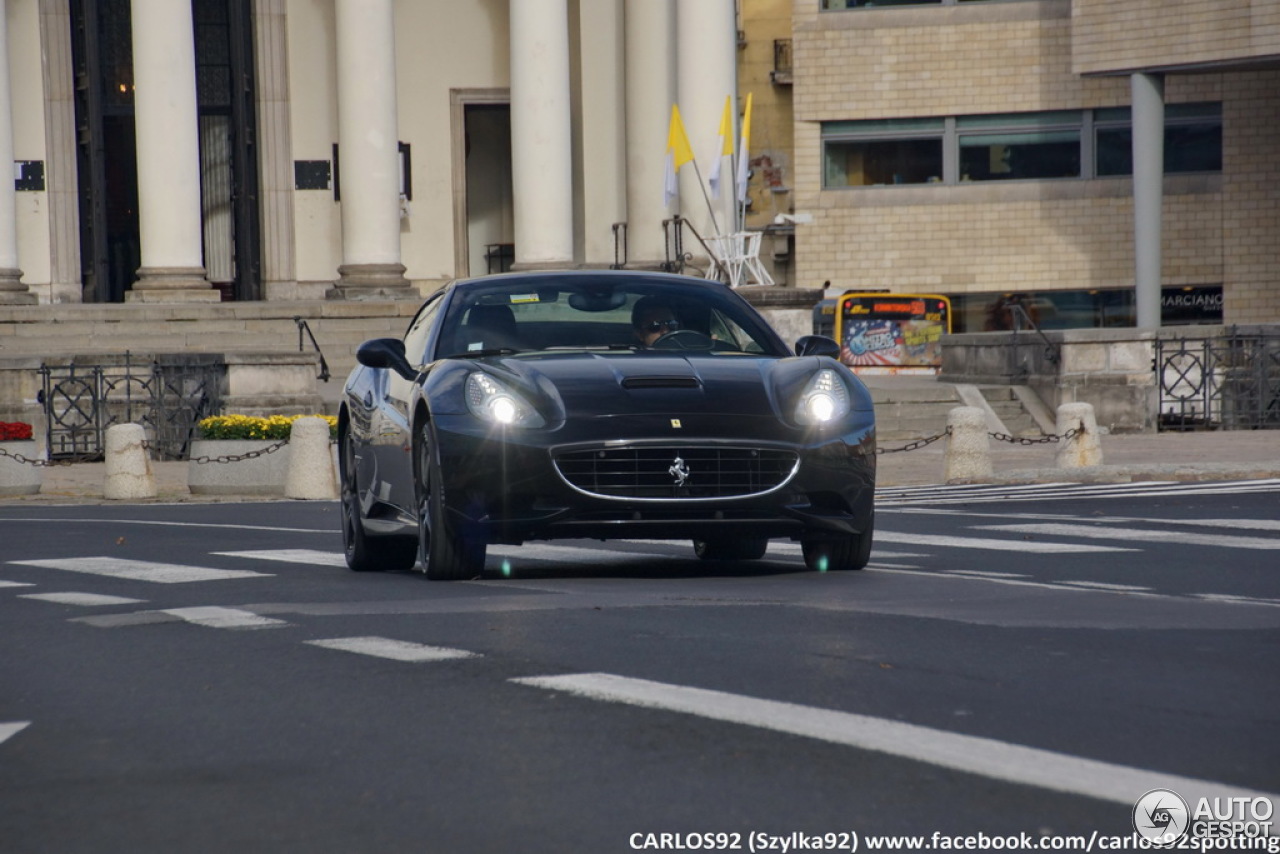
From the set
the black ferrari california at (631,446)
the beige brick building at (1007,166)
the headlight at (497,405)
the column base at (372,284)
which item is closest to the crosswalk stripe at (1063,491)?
the black ferrari california at (631,446)

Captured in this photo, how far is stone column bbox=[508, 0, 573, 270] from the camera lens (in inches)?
1469

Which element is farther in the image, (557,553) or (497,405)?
(557,553)

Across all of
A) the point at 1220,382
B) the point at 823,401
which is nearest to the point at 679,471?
the point at 823,401

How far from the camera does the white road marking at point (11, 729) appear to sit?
616 centimetres

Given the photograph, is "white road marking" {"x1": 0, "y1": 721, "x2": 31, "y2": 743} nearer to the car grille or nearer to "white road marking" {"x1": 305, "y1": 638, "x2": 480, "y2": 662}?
"white road marking" {"x1": 305, "y1": 638, "x2": 480, "y2": 662}

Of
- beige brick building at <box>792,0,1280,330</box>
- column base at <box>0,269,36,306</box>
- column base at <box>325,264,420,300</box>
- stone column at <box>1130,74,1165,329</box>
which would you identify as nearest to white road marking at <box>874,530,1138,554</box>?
column base at <box>325,264,420,300</box>

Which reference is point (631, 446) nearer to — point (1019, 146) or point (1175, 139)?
point (1175, 139)

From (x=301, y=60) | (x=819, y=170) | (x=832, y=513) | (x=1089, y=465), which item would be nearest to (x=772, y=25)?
(x=819, y=170)

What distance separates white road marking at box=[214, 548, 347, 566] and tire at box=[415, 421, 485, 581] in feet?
6.73

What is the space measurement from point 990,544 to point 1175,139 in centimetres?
3612

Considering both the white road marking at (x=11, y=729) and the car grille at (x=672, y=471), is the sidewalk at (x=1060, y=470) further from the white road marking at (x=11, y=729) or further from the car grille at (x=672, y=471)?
the white road marking at (x=11, y=729)

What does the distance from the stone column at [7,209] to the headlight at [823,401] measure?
27274 mm

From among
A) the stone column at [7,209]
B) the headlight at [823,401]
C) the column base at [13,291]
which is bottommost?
the headlight at [823,401]

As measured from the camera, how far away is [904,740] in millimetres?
5465
